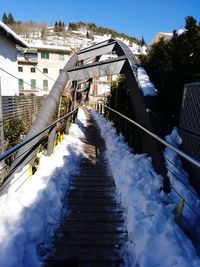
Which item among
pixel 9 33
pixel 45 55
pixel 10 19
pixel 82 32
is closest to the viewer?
pixel 9 33

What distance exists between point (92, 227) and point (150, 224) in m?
0.77

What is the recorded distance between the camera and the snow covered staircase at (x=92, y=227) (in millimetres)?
2311

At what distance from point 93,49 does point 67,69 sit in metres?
2.24

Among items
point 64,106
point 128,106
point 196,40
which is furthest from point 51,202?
point 64,106

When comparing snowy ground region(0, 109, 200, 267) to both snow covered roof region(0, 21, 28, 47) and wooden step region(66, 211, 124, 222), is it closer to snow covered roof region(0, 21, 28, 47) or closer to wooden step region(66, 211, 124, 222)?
wooden step region(66, 211, 124, 222)

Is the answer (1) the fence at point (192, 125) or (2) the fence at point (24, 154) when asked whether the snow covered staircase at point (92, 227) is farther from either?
(1) the fence at point (192, 125)

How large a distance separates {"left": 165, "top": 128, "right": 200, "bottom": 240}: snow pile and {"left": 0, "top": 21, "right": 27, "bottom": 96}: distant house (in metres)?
9.45

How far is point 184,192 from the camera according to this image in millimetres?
3088

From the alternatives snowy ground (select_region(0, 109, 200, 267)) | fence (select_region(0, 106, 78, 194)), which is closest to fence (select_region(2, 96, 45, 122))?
fence (select_region(0, 106, 78, 194))

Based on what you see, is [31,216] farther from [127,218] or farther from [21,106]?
[21,106]

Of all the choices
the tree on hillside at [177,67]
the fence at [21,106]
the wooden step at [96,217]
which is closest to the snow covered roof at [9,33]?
the fence at [21,106]

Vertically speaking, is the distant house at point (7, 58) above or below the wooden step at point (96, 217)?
above

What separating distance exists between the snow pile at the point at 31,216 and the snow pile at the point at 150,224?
1000 millimetres

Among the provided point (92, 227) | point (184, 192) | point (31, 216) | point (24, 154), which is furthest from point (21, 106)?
point (184, 192)
